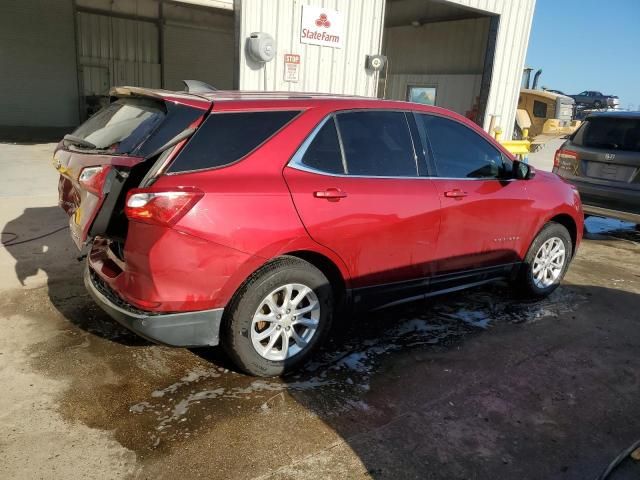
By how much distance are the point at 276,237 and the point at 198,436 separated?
1.16m

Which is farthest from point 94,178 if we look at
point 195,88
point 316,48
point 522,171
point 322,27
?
point 322,27

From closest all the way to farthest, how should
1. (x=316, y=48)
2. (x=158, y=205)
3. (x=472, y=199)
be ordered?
(x=158, y=205), (x=472, y=199), (x=316, y=48)

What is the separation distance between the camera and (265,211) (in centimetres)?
305

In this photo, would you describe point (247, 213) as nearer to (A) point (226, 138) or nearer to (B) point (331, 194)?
(A) point (226, 138)

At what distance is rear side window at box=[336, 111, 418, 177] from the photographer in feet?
11.6

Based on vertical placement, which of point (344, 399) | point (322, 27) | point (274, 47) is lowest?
point (344, 399)

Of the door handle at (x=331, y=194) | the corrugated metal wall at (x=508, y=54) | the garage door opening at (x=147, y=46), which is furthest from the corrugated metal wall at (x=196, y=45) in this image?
the door handle at (x=331, y=194)

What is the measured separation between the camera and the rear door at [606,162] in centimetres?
677

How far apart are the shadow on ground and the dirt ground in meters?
0.01

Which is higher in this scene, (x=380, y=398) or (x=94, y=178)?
(x=94, y=178)

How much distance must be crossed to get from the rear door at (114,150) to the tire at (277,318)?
93cm

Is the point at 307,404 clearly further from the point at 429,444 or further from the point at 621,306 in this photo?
the point at 621,306

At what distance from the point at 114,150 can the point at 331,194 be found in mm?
1331

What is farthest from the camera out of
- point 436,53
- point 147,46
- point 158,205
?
point 147,46
